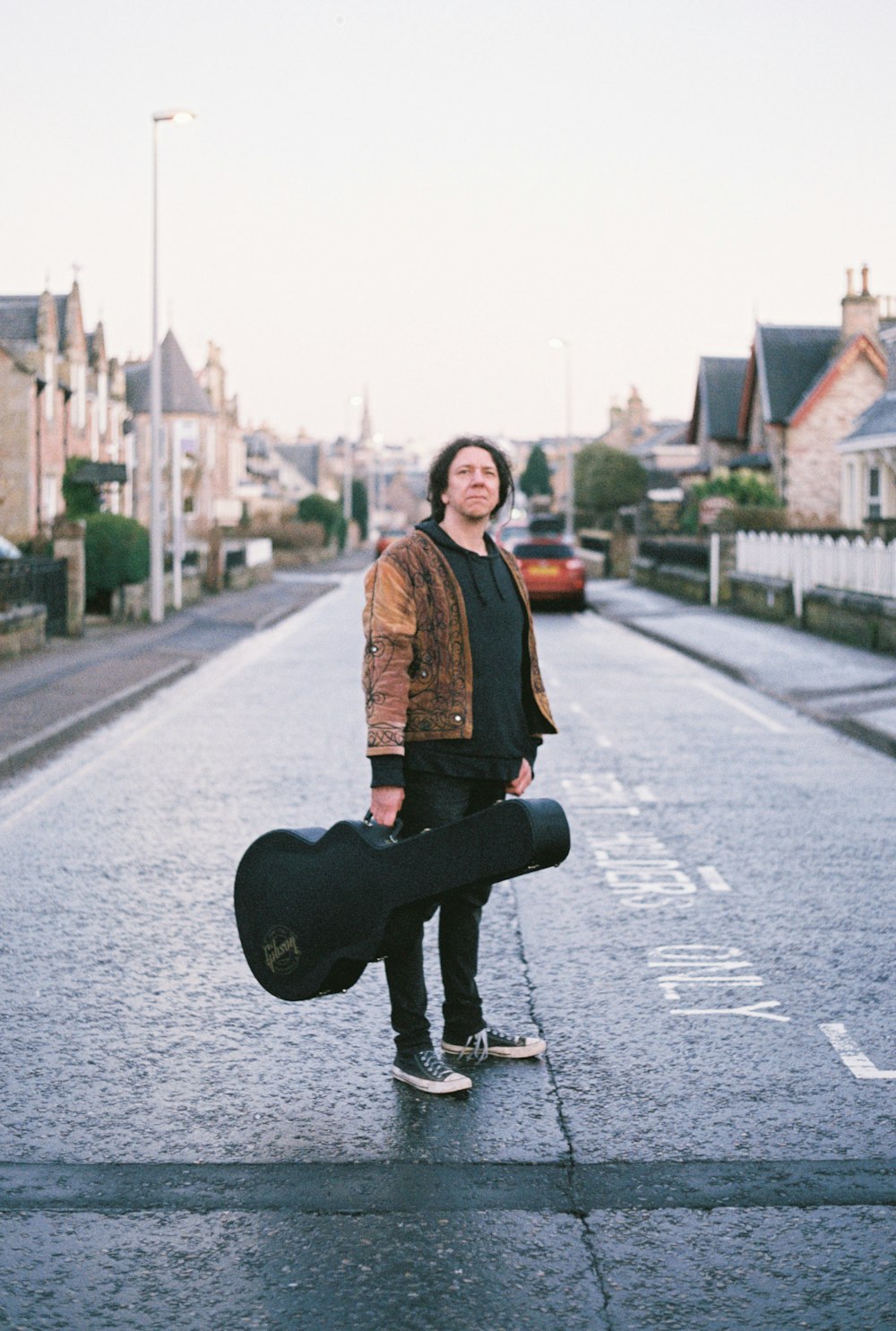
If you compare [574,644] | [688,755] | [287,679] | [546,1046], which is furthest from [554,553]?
[546,1046]

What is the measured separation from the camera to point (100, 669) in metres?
19.9

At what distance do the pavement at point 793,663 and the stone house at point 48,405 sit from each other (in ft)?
52.3

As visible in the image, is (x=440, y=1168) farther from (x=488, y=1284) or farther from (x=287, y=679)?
(x=287, y=679)

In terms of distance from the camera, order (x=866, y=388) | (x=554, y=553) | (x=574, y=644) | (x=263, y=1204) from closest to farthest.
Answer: (x=263, y=1204) → (x=574, y=644) → (x=554, y=553) → (x=866, y=388)

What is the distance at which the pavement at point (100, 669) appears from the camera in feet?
46.0

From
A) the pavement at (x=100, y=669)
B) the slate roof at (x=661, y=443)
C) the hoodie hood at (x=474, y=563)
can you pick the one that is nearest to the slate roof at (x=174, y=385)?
the slate roof at (x=661, y=443)

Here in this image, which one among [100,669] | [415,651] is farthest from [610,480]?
[415,651]

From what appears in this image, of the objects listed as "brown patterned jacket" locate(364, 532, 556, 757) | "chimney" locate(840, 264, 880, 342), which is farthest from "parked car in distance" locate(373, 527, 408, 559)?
"chimney" locate(840, 264, 880, 342)

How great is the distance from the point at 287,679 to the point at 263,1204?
15166mm

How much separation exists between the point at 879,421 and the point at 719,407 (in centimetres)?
2649

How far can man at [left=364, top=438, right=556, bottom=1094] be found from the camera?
5082 mm

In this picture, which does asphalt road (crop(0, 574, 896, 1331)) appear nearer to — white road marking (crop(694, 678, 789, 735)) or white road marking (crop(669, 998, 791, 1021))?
white road marking (crop(669, 998, 791, 1021))

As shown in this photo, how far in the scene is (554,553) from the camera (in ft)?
112

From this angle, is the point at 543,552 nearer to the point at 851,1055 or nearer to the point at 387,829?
the point at 851,1055
